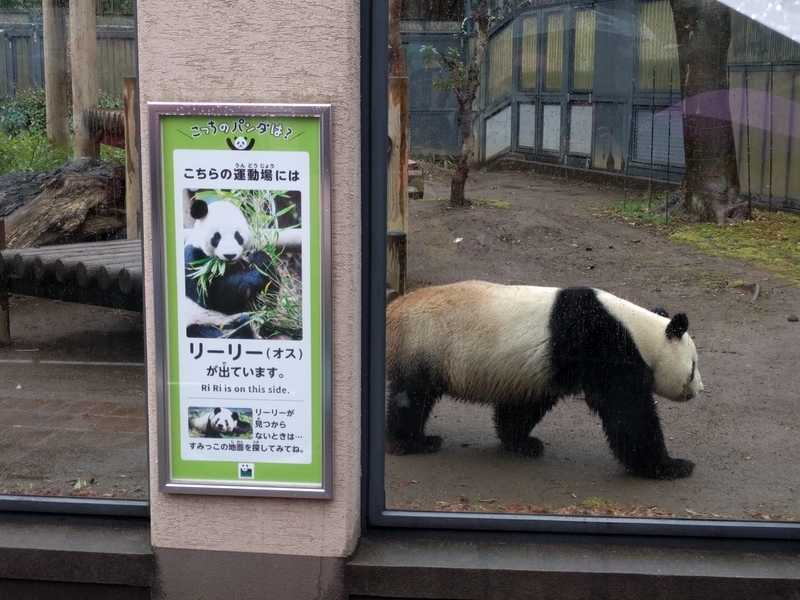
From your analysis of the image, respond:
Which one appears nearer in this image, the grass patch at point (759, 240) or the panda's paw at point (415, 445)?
the grass patch at point (759, 240)

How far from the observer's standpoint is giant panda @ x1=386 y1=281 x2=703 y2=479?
3.54 m

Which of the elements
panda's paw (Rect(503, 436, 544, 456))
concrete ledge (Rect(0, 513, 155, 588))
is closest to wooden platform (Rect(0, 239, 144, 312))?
concrete ledge (Rect(0, 513, 155, 588))

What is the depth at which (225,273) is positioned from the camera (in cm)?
315

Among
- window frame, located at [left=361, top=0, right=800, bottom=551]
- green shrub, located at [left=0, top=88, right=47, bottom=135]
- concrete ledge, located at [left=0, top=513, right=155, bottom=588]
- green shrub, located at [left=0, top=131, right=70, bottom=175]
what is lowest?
concrete ledge, located at [left=0, top=513, right=155, bottom=588]

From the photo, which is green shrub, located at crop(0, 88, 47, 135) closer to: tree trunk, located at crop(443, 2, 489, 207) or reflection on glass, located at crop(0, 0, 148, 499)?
reflection on glass, located at crop(0, 0, 148, 499)

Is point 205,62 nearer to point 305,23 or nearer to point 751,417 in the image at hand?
point 305,23

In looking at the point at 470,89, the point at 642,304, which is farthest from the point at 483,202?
the point at 642,304

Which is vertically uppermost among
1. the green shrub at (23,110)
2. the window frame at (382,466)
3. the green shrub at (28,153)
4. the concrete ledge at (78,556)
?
the green shrub at (23,110)

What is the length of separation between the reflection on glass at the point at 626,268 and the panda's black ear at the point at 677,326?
0.01 m

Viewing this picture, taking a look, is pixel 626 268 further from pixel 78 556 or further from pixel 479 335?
pixel 78 556

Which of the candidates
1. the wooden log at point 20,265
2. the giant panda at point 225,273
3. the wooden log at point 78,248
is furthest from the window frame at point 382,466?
the wooden log at point 20,265

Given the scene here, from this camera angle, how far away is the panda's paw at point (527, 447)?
3.59m

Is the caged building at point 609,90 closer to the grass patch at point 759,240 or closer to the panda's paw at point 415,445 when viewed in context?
the grass patch at point 759,240

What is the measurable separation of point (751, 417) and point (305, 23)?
2.23 m
